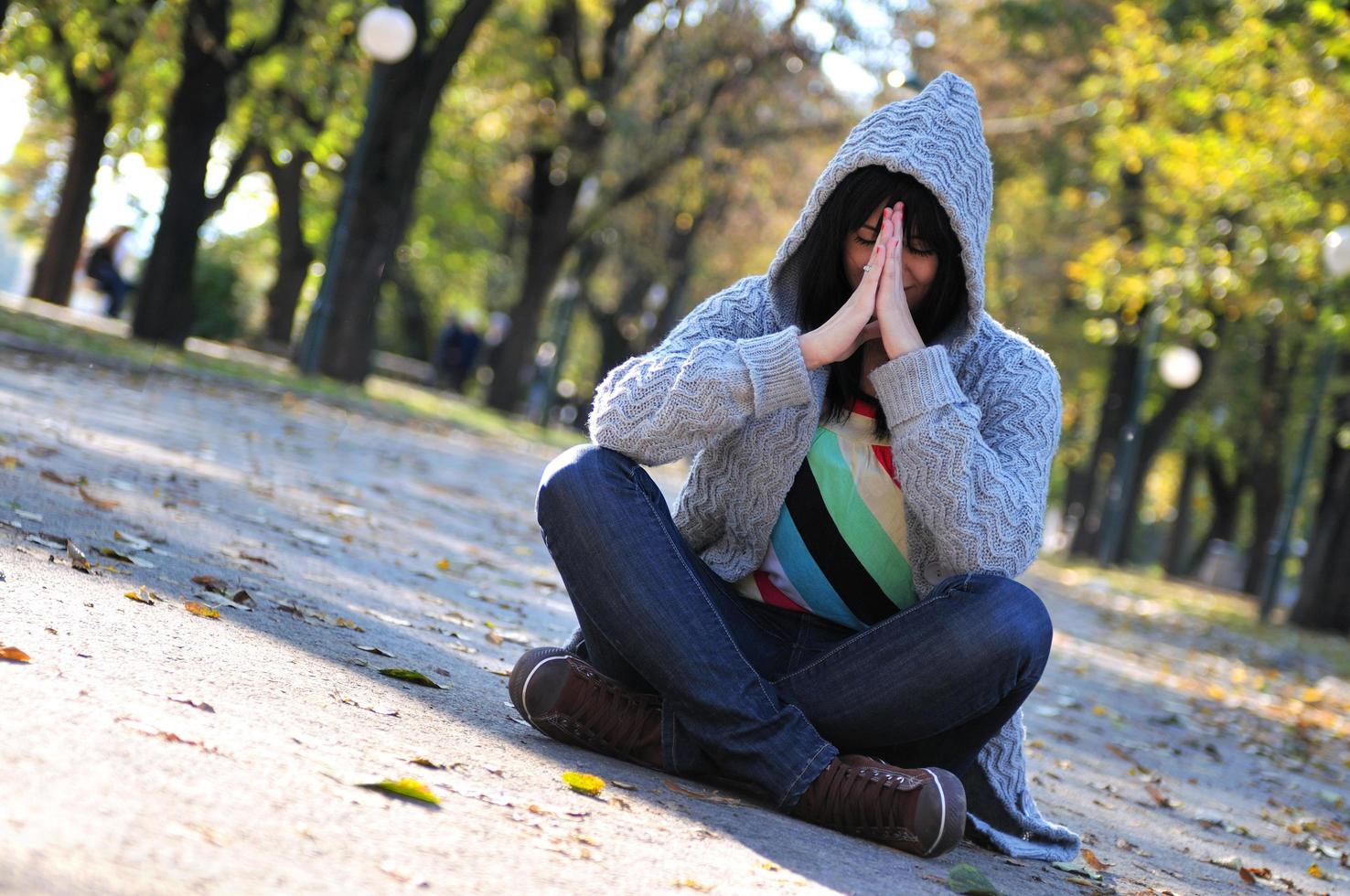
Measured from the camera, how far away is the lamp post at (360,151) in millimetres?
17609

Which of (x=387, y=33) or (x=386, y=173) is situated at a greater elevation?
(x=387, y=33)

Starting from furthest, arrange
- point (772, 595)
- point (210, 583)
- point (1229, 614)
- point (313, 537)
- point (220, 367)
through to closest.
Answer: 1. point (1229, 614)
2. point (220, 367)
3. point (313, 537)
4. point (210, 583)
5. point (772, 595)

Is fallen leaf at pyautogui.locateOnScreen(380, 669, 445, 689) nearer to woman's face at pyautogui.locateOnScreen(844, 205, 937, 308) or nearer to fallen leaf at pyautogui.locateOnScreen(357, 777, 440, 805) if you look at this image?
fallen leaf at pyautogui.locateOnScreen(357, 777, 440, 805)

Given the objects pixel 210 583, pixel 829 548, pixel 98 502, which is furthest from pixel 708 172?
pixel 829 548

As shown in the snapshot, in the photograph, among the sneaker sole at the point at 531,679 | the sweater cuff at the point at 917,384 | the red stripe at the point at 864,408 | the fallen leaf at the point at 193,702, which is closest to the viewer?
the fallen leaf at the point at 193,702

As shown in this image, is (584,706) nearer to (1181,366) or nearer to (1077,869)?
(1077,869)

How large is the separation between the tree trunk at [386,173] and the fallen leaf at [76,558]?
14.9 m

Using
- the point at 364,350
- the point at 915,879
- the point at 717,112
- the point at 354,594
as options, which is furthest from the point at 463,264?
the point at 915,879

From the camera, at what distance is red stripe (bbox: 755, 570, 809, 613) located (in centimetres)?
398

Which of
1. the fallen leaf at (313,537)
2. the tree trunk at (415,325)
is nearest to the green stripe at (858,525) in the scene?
the fallen leaf at (313,537)

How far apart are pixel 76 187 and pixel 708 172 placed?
31.1ft

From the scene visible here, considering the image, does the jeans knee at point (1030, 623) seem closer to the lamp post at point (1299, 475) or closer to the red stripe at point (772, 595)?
the red stripe at point (772, 595)

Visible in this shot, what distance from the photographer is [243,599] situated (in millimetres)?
4879

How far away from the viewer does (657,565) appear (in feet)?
12.0
